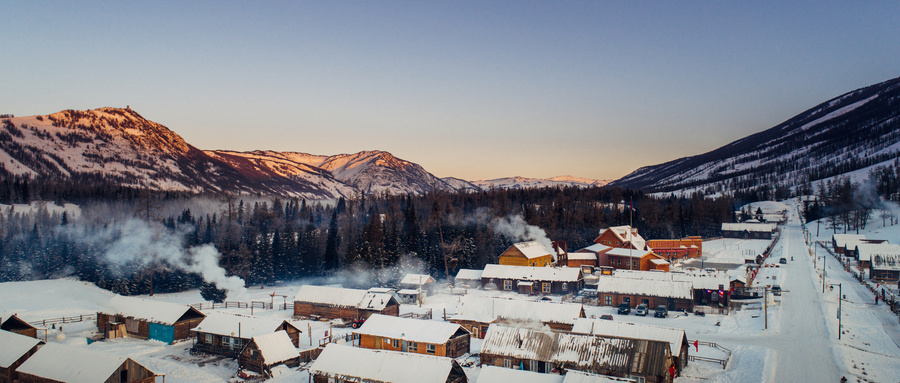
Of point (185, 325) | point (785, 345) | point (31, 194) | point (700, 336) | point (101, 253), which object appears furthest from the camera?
point (31, 194)

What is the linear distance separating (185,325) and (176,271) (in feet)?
115

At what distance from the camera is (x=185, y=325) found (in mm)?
46469

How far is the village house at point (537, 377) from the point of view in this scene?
1069 inches

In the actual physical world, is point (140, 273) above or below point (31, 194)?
below

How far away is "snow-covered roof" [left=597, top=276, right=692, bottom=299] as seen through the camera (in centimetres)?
5294

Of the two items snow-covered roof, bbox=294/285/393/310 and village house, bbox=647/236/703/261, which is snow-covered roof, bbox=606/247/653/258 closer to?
village house, bbox=647/236/703/261

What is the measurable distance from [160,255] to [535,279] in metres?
53.1

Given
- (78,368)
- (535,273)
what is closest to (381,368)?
(78,368)

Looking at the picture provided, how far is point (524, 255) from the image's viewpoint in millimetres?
75625

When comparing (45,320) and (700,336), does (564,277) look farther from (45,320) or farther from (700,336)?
(45,320)

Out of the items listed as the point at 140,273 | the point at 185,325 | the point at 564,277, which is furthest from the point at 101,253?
the point at 564,277

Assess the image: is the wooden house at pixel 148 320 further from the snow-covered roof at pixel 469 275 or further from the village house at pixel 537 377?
the snow-covered roof at pixel 469 275

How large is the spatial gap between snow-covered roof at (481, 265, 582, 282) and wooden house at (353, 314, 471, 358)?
25.6 m

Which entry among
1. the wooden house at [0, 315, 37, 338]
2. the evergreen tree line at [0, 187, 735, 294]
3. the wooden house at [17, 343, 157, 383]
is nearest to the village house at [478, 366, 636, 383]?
the wooden house at [17, 343, 157, 383]
